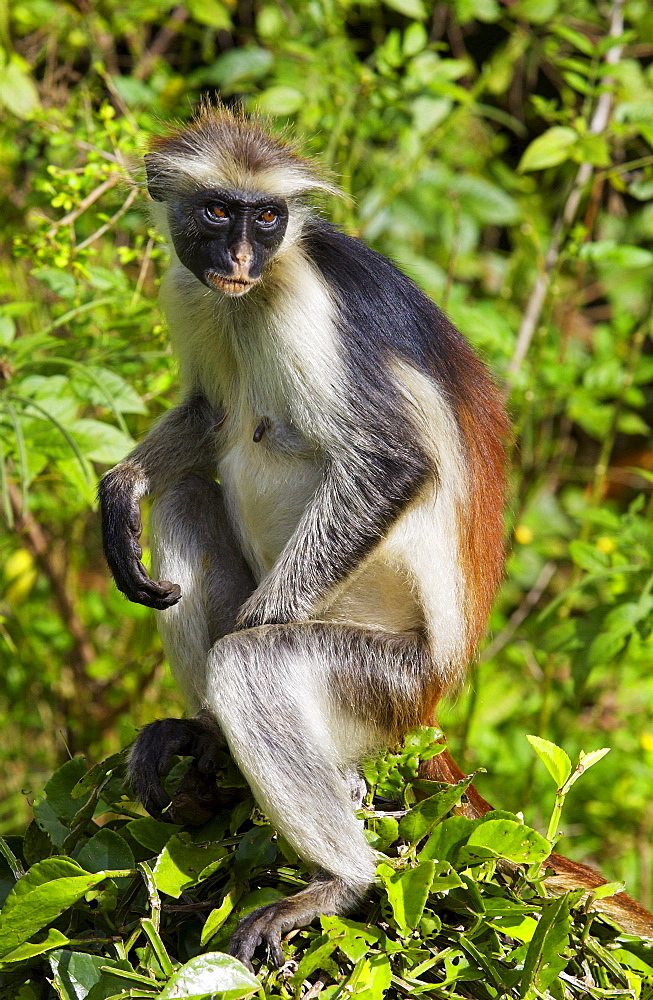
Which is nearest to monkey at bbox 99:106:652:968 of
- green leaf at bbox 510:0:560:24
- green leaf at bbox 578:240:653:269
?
green leaf at bbox 578:240:653:269

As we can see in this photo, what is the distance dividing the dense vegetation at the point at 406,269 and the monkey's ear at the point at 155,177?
38 centimetres

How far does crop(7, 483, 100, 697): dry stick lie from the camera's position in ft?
22.0

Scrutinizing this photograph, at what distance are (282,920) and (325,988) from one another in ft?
0.70

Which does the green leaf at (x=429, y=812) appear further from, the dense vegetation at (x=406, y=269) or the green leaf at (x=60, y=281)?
the green leaf at (x=60, y=281)

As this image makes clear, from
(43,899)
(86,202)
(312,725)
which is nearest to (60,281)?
(86,202)

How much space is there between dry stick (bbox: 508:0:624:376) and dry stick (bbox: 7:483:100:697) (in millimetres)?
2991

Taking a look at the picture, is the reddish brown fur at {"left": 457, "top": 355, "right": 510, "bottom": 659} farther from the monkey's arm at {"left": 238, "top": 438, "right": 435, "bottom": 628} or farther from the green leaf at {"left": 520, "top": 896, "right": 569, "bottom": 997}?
the green leaf at {"left": 520, "top": 896, "right": 569, "bottom": 997}

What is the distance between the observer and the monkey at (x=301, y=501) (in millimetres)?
3227

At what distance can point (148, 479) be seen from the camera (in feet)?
13.3

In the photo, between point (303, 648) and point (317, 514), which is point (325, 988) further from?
point (317, 514)

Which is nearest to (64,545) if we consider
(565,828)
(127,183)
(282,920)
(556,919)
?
(127,183)

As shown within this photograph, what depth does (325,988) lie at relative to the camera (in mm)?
2771

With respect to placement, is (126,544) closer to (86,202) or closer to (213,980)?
(213,980)

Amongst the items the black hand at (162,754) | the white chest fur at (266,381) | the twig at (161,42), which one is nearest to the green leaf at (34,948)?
the black hand at (162,754)
